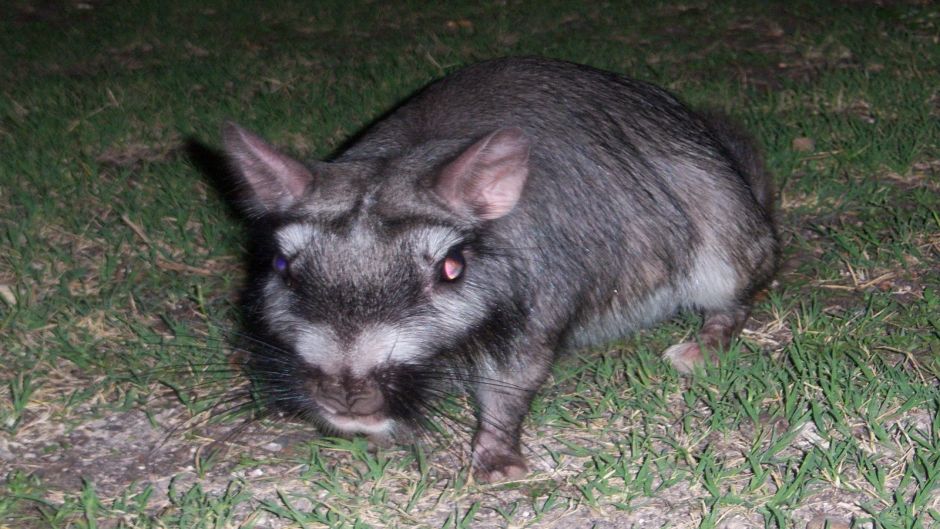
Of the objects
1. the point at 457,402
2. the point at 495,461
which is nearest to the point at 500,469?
the point at 495,461

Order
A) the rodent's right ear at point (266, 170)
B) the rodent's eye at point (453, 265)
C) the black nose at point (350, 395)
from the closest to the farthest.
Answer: the black nose at point (350, 395) < the rodent's eye at point (453, 265) < the rodent's right ear at point (266, 170)

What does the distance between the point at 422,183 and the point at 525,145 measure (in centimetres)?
32

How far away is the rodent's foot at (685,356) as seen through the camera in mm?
4230

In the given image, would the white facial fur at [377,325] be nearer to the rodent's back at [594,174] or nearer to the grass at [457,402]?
the rodent's back at [594,174]

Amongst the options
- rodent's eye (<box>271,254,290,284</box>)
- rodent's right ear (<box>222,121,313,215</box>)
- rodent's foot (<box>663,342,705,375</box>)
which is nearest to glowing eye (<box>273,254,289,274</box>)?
rodent's eye (<box>271,254,290,284</box>)

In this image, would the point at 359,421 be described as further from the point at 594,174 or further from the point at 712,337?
the point at 712,337

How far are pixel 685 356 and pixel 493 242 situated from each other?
1202 mm

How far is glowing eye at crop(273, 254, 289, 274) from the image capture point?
321cm

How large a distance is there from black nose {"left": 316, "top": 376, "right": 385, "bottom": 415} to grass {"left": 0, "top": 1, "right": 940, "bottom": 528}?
577 mm

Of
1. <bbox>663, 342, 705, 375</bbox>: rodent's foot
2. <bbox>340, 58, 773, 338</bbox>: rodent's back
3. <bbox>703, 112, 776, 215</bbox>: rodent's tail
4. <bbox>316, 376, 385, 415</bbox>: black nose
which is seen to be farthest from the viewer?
<bbox>703, 112, 776, 215</bbox>: rodent's tail

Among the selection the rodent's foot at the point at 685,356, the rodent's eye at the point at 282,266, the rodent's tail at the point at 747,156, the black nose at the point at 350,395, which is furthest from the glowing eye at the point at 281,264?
the rodent's tail at the point at 747,156

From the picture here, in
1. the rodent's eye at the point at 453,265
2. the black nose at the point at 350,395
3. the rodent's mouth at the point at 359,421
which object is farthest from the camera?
the rodent's eye at the point at 453,265

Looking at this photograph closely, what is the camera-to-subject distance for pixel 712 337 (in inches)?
176

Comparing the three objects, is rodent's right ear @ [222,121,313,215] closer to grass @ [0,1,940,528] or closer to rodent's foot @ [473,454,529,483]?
grass @ [0,1,940,528]
